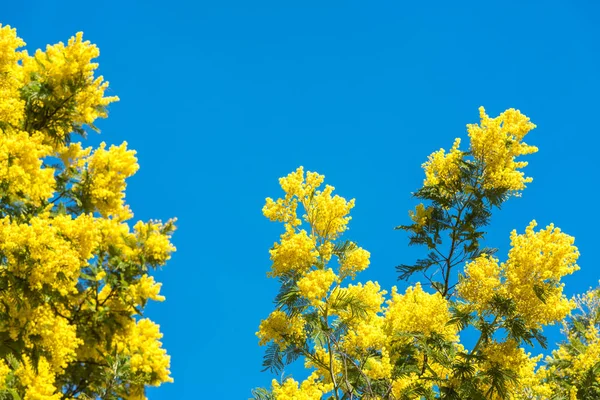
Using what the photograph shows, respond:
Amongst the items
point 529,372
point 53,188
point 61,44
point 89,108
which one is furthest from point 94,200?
point 529,372

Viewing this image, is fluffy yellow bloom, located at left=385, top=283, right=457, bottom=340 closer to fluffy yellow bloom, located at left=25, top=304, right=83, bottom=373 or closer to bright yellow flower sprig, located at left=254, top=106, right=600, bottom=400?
bright yellow flower sprig, located at left=254, top=106, right=600, bottom=400

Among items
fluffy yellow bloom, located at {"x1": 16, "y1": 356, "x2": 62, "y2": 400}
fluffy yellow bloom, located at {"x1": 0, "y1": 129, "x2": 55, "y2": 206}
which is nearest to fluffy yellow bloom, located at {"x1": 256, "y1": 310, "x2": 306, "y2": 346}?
fluffy yellow bloom, located at {"x1": 16, "y1": 356, "x2": 62, "y2": 400}

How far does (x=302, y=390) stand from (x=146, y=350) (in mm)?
2786

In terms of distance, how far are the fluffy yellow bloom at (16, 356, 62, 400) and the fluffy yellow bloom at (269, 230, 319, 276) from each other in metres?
4.04

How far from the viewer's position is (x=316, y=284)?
948 cm

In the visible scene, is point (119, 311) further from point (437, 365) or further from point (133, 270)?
point (437, 365)

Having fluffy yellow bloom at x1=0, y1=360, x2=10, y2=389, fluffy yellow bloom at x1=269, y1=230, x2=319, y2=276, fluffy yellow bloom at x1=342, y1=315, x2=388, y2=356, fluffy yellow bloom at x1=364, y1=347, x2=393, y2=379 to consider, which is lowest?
fluffy yellow bloom at x1=0, y1=360, x2=10, y2=389

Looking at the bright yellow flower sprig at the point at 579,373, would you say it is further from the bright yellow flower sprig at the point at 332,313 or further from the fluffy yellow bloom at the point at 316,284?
the fluffy yellow bloom at the point at 316,284

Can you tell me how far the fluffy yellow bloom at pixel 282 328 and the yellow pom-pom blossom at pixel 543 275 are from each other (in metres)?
3.60

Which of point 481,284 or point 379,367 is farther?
point 481,284

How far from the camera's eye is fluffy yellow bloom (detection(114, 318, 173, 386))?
8695 mm

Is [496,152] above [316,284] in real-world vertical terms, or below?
above

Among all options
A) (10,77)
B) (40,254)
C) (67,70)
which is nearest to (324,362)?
(40,254)

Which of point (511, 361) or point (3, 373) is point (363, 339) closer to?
point (511, 361)
